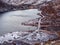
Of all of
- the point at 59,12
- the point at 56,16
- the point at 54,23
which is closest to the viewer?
the point at 54,23

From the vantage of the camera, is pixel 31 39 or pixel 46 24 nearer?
pixel 31 39

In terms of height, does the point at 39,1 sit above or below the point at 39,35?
above

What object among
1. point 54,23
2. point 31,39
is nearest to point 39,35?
point 31,39

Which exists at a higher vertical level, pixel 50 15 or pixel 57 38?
pixel 50 15

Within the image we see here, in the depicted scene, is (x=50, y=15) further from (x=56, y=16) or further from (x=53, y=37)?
(x=53, y=37)

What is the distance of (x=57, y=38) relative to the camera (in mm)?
2836

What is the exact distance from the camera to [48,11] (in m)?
4.14

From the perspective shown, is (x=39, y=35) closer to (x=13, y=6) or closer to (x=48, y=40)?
(x=48, y=40)

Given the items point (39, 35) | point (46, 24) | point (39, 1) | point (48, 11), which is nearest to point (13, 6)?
point (39, 1)

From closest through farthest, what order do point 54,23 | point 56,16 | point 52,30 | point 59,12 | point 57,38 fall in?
1. point 57,38
2. point 52,30
3. point 54,23
4. point 56,16
5. point 59,12

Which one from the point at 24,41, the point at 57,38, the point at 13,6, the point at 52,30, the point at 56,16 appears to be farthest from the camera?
the point at 13,6

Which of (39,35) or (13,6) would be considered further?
(13,6)

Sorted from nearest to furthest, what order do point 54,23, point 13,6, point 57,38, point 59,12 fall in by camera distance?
point 57,38 < point 54,23 < point 59,12 < point 13,6

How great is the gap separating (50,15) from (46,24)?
1.08 ft
